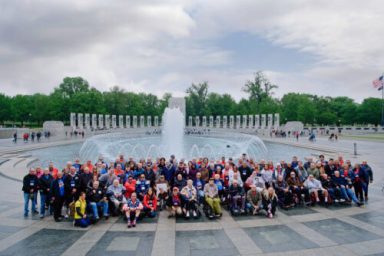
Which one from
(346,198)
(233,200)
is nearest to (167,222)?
(233,200)

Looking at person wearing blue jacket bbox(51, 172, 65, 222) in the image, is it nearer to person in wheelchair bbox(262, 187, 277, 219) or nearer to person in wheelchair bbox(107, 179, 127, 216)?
person in wheelchair bbox(107, 179, 127, 216)

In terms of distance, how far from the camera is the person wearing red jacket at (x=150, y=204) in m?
9.16

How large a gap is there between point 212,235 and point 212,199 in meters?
1.74

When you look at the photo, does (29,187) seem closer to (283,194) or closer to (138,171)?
(138,171)

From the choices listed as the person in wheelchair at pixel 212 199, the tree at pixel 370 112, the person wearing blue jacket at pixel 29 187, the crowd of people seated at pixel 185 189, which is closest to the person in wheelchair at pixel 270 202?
the crowd of people seated at pixel 185 189

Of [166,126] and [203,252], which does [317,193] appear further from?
[166,126]

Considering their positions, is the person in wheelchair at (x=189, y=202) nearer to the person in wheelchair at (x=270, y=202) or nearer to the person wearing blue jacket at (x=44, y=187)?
the person in wheelchair at (x=270, y=202)

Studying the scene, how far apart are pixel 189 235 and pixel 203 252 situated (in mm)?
1134

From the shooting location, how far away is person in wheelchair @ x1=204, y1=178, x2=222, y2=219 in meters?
9.24

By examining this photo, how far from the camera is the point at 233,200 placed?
31.6ft

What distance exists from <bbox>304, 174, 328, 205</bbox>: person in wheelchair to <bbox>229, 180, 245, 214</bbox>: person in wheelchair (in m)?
2.75

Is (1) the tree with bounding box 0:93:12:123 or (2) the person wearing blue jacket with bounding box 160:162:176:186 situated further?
(1) the tree with bounding box 0:93:12:123

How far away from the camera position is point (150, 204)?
930 centimetres

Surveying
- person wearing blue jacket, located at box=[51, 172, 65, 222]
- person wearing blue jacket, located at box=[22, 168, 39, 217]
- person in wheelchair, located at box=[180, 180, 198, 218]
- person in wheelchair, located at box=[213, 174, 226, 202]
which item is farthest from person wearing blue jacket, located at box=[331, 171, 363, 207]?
person wearing blue jacket, located at box=[22, 168, 39, 217]
